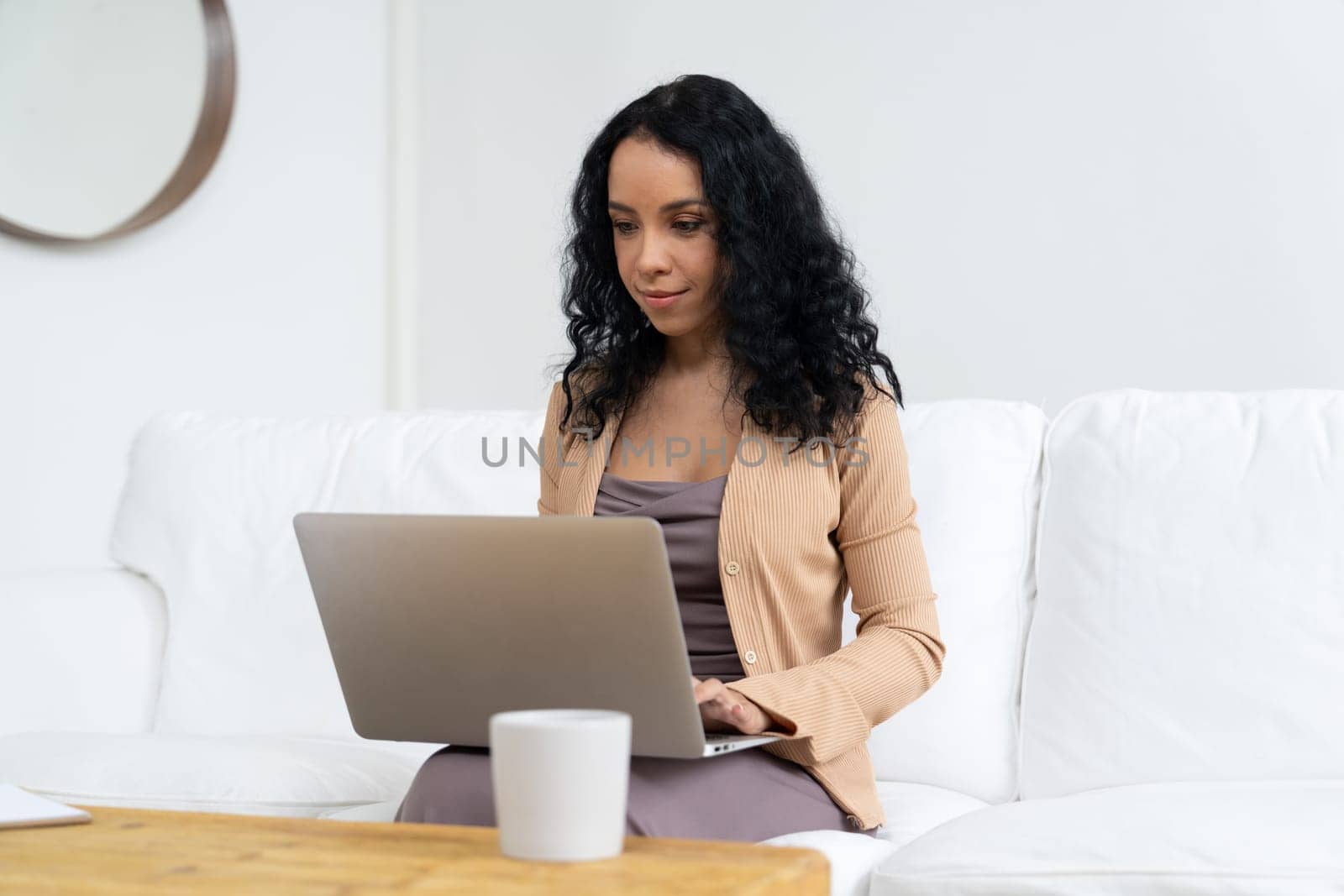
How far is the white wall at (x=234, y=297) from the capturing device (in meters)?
2.49

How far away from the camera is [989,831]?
48.9 inches

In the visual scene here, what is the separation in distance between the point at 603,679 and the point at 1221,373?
147 centimetres

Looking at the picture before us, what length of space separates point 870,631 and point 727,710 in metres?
0.26

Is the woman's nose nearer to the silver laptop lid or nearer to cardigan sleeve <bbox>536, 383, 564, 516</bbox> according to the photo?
cardigan sleeve <bbox>536, 383, 564, 516</bbox>

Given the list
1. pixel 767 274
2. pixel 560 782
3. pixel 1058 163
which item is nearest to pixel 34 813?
pixel 560 782

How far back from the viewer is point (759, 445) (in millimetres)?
1474

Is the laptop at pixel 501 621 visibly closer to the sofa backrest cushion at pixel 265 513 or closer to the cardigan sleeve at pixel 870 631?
the cardigan sleeve at pixel 870 631

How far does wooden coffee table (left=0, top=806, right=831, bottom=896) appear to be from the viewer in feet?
2.45

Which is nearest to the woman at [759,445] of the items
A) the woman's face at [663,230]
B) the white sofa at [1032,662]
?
the woman's face at [663,230]

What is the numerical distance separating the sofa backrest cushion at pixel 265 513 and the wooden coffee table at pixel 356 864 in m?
1.03

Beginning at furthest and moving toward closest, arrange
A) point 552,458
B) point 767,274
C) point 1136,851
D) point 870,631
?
point 552,458
point 767,274
point 870,631
point 1136,851

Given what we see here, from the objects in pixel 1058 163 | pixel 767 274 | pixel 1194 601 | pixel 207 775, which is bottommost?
pixel 207 775

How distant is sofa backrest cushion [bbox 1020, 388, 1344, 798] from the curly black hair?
0.31 metres

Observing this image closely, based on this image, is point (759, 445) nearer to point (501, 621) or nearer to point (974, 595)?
point (974, 595)
